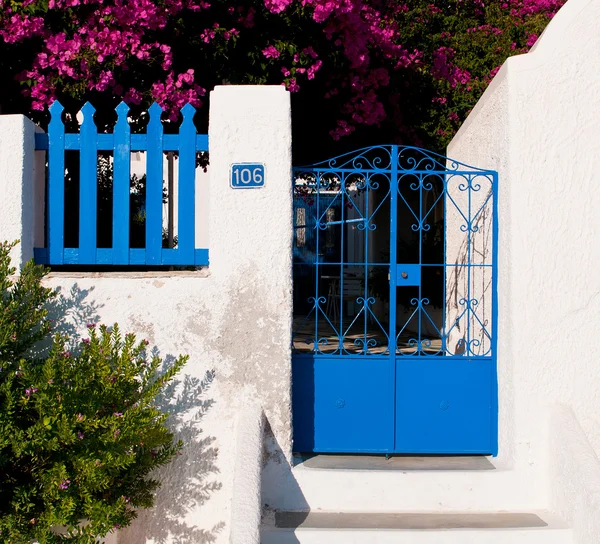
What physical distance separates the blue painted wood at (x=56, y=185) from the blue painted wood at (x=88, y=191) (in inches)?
5.5

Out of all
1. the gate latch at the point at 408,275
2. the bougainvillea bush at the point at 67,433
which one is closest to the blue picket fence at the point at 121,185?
the bougainvillea bush at the point at 67,433

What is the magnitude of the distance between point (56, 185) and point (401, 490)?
304cm

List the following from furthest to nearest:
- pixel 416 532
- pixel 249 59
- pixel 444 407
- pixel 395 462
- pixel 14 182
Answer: pixel 249 59
pixel 444 407
pixel 395 462
pixel 14 182
pixel 416 532

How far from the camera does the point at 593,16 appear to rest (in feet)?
16.0

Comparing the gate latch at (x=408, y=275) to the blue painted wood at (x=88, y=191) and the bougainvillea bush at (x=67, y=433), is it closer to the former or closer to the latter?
the bougainvillea bush at (x=67, y=433)

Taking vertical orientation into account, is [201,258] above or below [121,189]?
below

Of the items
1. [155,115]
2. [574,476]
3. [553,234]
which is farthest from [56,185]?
[574,476]

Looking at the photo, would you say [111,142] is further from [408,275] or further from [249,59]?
[249,59]

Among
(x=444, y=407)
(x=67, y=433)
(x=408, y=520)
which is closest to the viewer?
(x=67, y=433)

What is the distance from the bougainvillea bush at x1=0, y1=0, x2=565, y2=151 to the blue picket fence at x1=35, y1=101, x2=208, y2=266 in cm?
162

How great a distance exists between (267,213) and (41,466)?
2.04 meters

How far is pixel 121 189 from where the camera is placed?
484 cm

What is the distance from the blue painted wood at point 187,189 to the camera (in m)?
4.81

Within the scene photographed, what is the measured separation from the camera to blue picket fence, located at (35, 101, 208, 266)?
4.84 m
